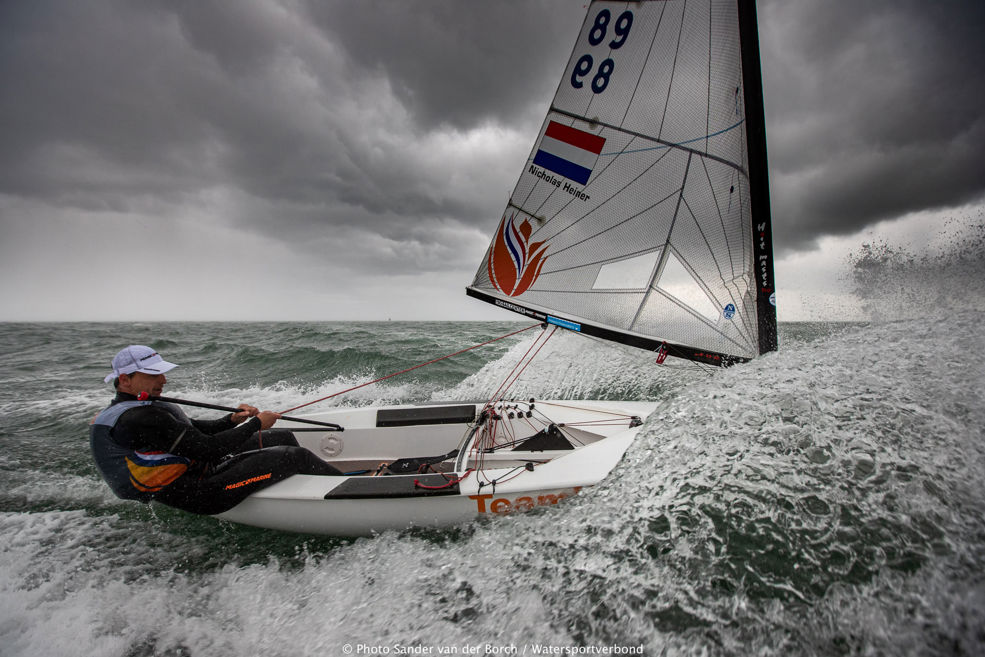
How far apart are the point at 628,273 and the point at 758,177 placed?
1.18m

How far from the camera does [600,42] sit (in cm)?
315

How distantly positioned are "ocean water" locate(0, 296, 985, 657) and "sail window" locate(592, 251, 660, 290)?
3.45ft

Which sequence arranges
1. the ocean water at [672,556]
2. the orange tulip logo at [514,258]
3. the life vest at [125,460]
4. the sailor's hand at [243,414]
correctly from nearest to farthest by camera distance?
the ocean water at [672,556] < the life vest at [125,460] < the sailor's hand at [243,414] < the orange tulip logo at [514,258]

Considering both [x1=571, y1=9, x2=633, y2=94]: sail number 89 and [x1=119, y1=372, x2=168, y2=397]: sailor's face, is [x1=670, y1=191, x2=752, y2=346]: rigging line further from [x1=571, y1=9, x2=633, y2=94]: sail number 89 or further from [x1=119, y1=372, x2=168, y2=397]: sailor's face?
[x1=119, y1=372, x2=168, y2=397]: sailor's face

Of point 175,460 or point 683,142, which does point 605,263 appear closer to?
point 683,142

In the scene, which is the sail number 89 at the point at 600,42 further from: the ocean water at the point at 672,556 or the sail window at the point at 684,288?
the ocean water at the point at 672,556

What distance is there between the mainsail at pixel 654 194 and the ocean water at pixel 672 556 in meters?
0.70

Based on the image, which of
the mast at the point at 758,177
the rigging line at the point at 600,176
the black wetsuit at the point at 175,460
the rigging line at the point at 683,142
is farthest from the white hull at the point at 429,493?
the rigging line at the point at 683,142

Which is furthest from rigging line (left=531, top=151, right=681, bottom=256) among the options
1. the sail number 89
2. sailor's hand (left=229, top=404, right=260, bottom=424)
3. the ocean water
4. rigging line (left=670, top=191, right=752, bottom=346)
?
sailor's hand (left=229, top=404, right=260, bottom=424)

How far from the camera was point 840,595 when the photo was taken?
142 cm

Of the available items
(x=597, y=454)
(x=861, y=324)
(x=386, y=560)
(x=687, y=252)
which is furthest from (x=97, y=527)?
(x=861, y=324)

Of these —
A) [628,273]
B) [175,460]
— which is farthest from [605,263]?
[175,460]

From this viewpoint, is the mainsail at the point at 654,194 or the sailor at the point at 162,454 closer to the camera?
the sailor at the point at 162,454

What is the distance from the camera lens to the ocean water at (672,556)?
4.68 feet
